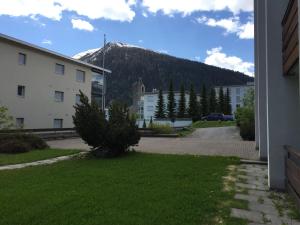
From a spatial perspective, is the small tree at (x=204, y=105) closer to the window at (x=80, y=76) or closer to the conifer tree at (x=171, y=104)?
the conifer tree at (x=171, y=104)

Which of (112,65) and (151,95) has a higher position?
(112,65)

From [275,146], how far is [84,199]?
155 inches

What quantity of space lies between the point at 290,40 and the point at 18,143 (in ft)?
43.3

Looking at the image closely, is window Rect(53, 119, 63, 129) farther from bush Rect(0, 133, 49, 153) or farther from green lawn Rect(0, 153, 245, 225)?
green lawn Rect(0, 153, 245, 225)

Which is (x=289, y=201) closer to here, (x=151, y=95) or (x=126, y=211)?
(x=126, y=211)

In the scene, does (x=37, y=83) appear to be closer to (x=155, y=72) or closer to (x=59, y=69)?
(x=59, y=69)

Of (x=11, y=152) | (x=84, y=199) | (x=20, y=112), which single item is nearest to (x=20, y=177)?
(x=84, y=199)

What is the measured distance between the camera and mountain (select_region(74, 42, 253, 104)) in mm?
150962

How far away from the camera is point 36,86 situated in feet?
97.8

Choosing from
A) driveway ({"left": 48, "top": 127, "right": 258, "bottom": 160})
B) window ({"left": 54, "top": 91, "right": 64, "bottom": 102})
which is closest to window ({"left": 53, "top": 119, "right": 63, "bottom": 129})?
window ({"left": 54, "top": 91, "right": 64, "bottom": 102})

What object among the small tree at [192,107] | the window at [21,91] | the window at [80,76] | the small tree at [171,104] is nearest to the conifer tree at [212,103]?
the small tree at [192,107]

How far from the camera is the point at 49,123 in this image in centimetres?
3167

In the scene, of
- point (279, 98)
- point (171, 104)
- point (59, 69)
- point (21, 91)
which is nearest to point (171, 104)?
point (171, 104)

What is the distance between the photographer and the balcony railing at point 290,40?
5.17 m
